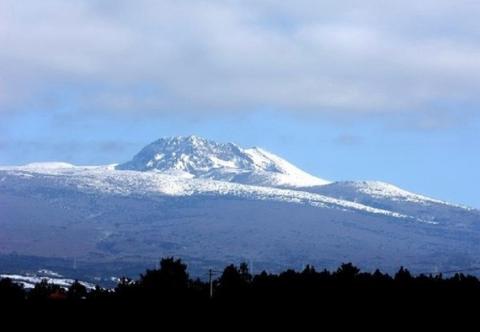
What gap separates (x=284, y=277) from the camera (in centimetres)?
8306

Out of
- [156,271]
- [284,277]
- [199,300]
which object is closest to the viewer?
[199,300]

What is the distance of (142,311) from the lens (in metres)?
70.9

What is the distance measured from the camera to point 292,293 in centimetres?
7506

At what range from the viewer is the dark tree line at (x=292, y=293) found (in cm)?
6819

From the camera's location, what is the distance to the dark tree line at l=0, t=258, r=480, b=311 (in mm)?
68188

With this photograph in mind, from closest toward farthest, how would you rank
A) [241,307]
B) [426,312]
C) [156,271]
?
1. [426,312]
2. [241,307]
3. [156,271]

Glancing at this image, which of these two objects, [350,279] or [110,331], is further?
[350,279]

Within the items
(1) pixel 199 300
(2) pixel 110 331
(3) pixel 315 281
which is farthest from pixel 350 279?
(2) pixel 110 331

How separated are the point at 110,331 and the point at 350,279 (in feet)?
57.4

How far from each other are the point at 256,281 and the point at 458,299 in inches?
848

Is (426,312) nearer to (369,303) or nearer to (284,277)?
(369,303)

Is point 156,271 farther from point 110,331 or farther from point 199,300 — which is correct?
point 110,331

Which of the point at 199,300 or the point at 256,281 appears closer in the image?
the point at 199,300

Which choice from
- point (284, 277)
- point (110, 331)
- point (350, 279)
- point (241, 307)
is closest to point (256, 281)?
point (284, 277)
